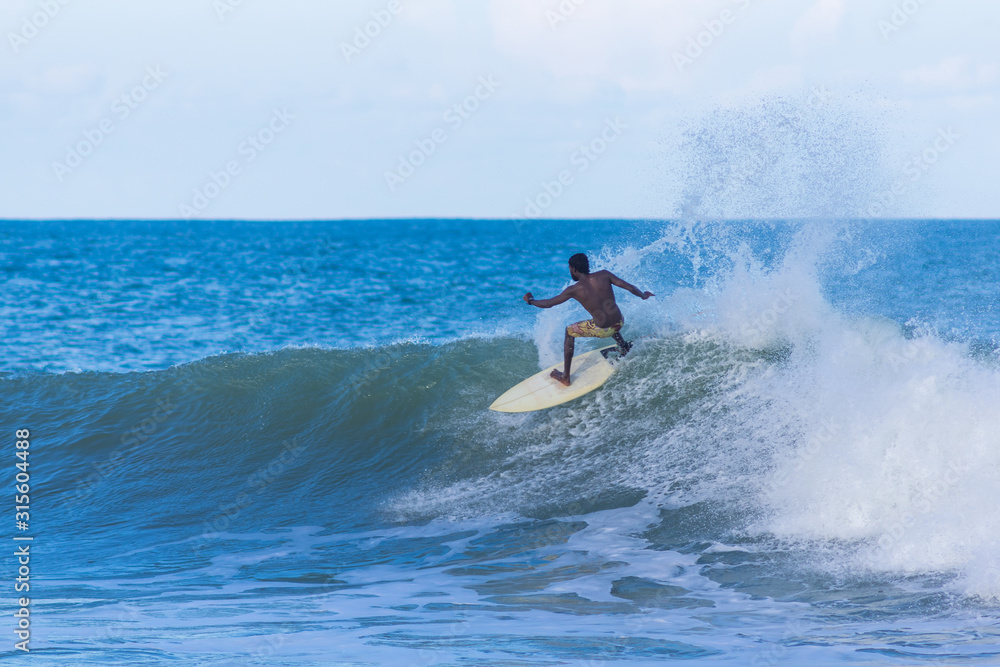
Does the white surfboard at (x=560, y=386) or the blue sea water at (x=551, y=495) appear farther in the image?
the white surfboard at (x=560, y=386)

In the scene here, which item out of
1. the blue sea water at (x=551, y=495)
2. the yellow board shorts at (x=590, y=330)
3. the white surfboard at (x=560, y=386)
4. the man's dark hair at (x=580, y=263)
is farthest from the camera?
the white surfboard at (x=560, y=386)

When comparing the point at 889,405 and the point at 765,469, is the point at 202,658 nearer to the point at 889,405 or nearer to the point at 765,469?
the point at 765,469

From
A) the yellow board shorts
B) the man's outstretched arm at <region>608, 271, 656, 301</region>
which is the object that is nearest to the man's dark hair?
the man's outstretched arm at <region>608, 271, 656, 301</region>

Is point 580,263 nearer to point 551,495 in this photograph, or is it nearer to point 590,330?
point 590,330

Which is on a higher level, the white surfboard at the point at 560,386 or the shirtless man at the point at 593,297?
the shirtless man at the point at 593,297

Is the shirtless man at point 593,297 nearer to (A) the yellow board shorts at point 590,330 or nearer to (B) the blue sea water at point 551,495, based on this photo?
(A) the yellow board shorts at point 590,330

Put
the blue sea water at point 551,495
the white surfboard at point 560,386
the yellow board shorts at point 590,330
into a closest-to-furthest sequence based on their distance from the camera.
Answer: the blue sea water at point 551,495, the yellow board shorts at point 590,330, the white surfboard at point 560,386

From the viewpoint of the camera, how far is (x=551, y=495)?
345 inches

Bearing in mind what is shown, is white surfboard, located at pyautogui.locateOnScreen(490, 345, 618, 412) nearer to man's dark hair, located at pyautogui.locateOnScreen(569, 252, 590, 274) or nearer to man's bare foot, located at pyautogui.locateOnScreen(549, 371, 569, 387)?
man's bare foot, located at pyautogui.locateOnScreen(549, 371, 569, 387)

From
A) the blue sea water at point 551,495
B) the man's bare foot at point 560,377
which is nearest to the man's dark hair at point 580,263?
the man's bare foot at point 560,377

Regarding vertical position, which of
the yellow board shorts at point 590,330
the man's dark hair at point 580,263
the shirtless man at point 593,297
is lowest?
the yellow board shorts at point 590,330

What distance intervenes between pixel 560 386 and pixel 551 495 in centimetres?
149

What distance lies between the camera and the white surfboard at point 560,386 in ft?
31.8

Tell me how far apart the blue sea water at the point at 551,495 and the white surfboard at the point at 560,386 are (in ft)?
1.21
